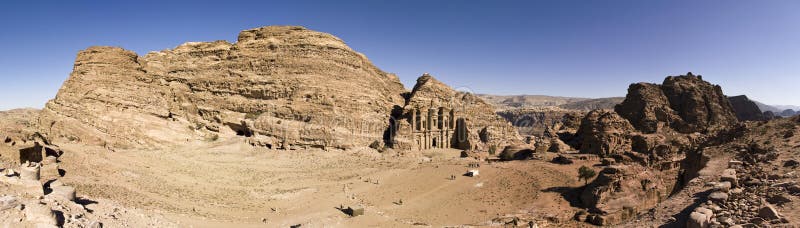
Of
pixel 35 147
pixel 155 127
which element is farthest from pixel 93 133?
pixel 35 147

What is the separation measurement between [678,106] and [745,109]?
2544 centimetres

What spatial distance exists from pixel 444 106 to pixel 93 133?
35530mm

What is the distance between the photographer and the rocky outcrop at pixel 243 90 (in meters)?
31.0

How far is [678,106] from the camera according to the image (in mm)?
41750

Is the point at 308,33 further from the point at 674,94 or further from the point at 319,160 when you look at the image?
the point at 674,94

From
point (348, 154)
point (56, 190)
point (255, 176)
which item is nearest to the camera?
point (56, 190)

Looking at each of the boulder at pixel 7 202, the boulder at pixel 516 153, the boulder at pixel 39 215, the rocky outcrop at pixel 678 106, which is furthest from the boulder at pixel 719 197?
the rocky outcrop at pixel 678 106

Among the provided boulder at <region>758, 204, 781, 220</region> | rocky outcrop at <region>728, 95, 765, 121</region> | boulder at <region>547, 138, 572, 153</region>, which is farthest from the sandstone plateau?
rocky outcrop at <region>728, 95, 765, 121</region>

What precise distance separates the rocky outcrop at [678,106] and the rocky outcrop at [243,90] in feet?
86.8

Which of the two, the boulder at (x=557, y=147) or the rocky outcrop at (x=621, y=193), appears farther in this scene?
the boulder at (x=557, y=147)

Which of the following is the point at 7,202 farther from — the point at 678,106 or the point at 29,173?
the point at 678,106

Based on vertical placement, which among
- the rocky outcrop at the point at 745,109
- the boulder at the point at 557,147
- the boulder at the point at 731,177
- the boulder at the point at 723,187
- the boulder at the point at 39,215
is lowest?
the boulder at the point at 557,147

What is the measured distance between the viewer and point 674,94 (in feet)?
139

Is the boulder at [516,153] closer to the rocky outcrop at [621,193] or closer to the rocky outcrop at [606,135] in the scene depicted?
the rocky outcrop at [606,135]
